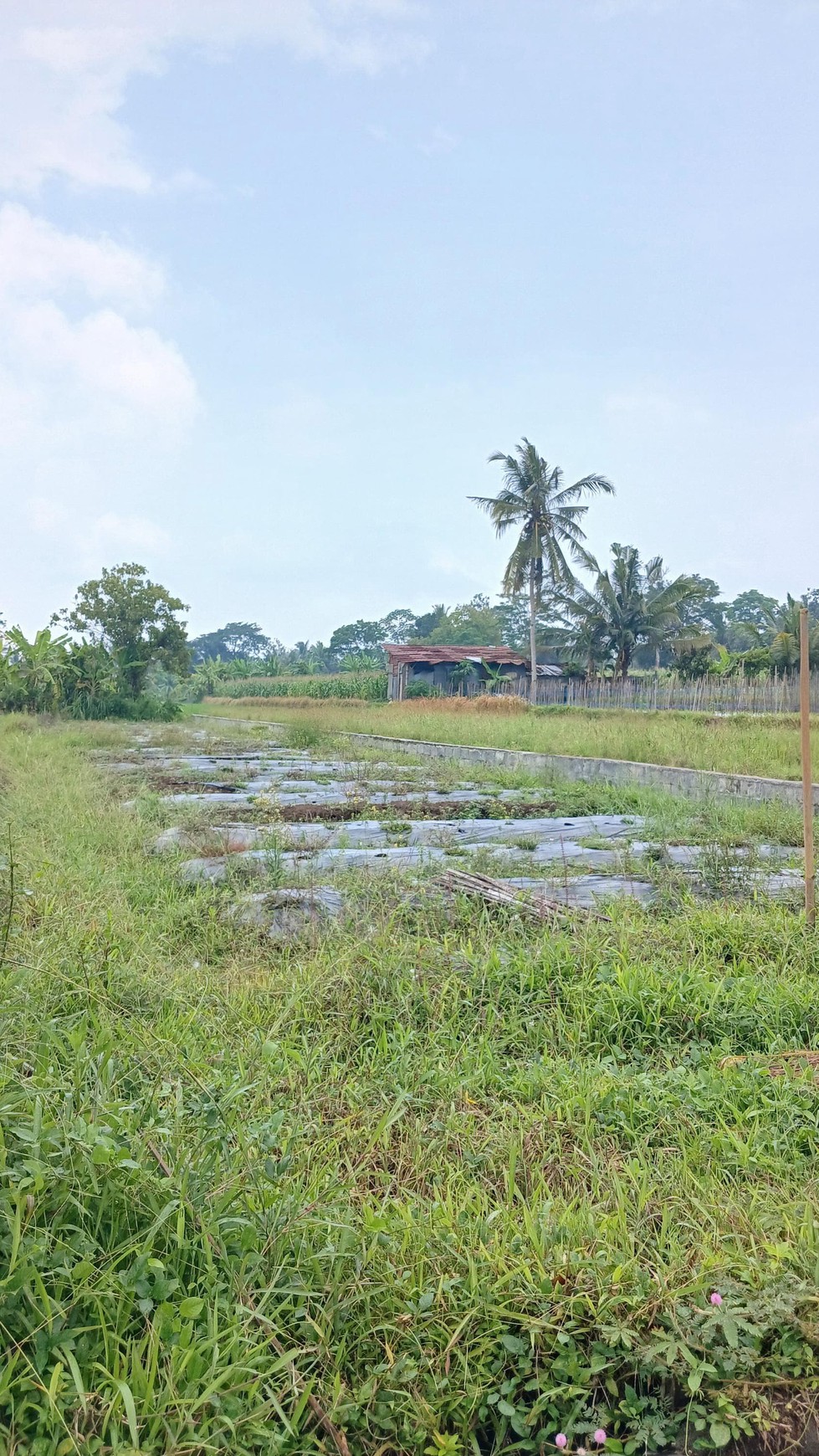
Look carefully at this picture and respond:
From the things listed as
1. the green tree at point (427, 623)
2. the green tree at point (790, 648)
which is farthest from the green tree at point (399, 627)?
the green tree at point (790, 648)

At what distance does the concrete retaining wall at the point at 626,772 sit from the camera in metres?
8.00

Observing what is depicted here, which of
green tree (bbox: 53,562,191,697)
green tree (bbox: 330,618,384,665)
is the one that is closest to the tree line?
green tree (bbox: 53,562,191,697)

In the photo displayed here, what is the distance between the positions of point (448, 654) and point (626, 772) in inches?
917

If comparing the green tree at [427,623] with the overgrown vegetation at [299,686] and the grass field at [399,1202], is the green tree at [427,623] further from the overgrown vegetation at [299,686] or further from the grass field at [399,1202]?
the grass field at [399,1202]

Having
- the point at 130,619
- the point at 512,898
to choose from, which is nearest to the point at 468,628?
the point at 130,619

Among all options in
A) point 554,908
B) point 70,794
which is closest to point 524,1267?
point 554,908

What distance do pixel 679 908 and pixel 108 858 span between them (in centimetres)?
296

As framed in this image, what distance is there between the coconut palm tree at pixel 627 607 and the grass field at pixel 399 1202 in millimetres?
29257

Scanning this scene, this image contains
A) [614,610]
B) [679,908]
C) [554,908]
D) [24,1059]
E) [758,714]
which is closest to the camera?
[24,1059]

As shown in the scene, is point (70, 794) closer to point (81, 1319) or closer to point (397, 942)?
point (397, 942)

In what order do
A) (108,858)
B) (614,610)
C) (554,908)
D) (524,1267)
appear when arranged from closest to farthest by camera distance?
(524,1267)
(554,908)
(108,858)
(614,610)

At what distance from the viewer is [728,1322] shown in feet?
5.46

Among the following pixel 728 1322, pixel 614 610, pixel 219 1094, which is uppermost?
pixel 614 610

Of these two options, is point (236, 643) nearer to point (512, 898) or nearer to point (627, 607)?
A: point (627, 607)
